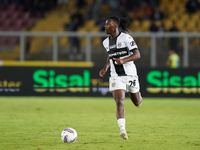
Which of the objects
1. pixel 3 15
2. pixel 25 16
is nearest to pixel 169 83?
pixel 25 16

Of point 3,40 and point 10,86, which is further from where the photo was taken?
point 3,40

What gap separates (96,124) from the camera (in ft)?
31.2

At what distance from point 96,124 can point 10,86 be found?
775cm

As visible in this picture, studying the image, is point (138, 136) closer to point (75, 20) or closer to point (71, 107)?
point (71, 107)

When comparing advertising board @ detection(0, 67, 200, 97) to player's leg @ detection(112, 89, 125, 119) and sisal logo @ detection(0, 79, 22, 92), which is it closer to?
sisal logo @ detection(0, 79, 22, 92)

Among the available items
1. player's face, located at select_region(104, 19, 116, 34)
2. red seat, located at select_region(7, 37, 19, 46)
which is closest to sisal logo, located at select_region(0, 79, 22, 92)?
red seat, located at select_region(7, 37, 19, 46)

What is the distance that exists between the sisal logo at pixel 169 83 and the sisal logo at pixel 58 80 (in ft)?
8.30

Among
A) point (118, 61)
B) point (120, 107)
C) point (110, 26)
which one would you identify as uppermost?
point (110, 26)

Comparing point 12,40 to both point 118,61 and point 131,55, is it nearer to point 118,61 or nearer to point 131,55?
point 131,55

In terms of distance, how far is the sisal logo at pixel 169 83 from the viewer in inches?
642

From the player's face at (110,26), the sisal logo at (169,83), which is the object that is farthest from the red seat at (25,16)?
the player's face at (110,26)

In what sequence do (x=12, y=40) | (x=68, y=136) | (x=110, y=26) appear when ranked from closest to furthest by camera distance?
(x=68, y=136) < (x=110, y=26) < (x=12, y=40)

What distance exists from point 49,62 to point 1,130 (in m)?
9.23

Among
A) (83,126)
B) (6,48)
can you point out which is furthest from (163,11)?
(83,126)
